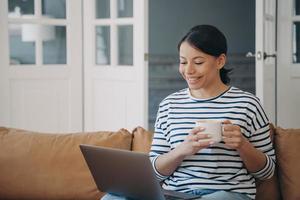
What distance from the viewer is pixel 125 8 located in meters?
4.69

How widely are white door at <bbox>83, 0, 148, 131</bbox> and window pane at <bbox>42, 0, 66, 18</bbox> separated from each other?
185 millimetres

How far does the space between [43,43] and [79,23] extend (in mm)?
326

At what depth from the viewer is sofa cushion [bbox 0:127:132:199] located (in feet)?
7.84

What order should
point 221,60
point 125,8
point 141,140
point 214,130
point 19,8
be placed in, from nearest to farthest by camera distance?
point 214,130 → point 221,60 → point 141,140 → point 125,8 → point 19,8

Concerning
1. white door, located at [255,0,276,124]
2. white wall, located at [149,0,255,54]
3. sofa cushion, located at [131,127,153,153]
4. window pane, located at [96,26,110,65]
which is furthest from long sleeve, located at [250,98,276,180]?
white wall, located at [149,0,255,54]

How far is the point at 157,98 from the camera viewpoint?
6668mm

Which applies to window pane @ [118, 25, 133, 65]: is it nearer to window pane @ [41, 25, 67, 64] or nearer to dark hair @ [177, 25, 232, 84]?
window pane @ [41, 25, 67, 64]

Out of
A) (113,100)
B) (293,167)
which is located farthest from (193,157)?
(113,100)

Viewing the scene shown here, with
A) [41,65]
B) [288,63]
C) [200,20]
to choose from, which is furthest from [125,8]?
[200,20]

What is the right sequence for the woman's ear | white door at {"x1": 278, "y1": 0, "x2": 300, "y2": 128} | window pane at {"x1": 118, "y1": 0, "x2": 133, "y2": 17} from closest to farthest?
the woman's ear → window pane at {"x1": 118, "y1": 0, "x2": 133, "y2": 17} → white door at {"x1": 278, "y1": 0, "x2": 300, "y2": 128}

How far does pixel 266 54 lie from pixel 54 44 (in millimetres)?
1669

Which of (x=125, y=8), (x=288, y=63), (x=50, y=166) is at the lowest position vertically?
(x=50, y=166)

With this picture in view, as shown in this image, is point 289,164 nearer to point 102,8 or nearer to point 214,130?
point 214,130

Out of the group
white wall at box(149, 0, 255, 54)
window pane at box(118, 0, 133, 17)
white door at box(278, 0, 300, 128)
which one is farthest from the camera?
white wall at box(149, 0, 255, 54)
